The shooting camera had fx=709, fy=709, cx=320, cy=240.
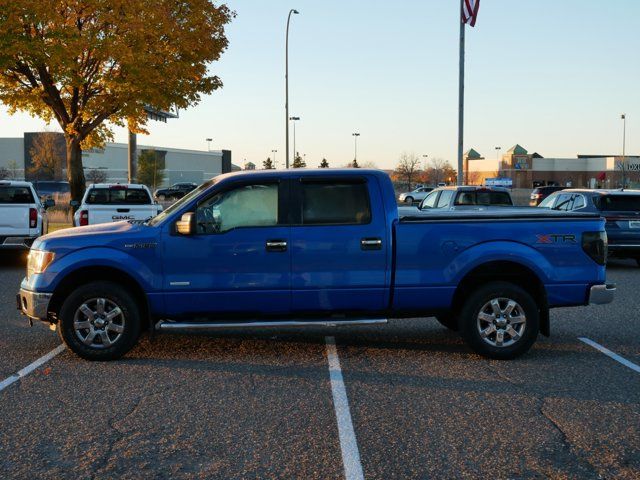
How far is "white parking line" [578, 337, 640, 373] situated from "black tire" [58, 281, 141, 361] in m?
4.78

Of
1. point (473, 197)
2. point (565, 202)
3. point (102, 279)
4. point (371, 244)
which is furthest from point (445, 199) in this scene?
point (102, 279)

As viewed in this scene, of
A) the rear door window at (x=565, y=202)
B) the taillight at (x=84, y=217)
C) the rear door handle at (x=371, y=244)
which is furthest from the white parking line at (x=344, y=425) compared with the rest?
the rear door window at (x=565, y=202)

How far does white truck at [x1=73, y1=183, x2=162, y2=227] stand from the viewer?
1600 centimetres

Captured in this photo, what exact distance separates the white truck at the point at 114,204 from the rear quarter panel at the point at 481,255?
969 centimetres

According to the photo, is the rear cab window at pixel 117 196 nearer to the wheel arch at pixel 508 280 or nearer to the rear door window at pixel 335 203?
the rear door window at pixel 335 203

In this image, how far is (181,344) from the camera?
7.84 meters

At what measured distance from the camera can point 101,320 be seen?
693 centimetres

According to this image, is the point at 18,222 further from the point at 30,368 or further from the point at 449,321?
the point at 449,321

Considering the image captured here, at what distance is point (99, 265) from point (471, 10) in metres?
21.2

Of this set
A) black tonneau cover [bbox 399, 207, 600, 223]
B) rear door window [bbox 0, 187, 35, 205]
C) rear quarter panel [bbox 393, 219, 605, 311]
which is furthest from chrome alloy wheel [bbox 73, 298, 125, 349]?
rear door window [bbox 0, 187, 35, 205]

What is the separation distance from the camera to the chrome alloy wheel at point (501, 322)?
7.05m

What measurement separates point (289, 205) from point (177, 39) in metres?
18.8

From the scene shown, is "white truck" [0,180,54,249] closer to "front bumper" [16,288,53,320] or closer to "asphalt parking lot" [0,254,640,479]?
"asphalt parking lot" [0,254,640,479]

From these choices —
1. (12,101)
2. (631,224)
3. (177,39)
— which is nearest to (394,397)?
(631,224)
